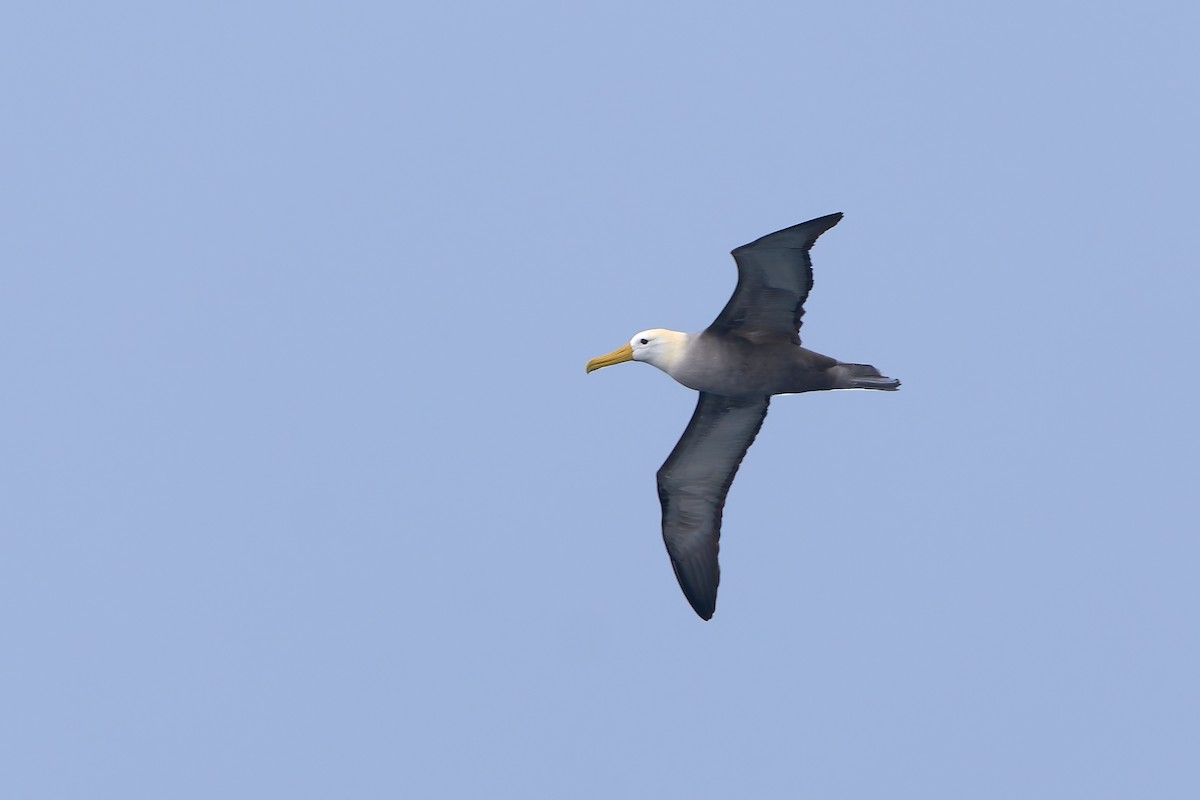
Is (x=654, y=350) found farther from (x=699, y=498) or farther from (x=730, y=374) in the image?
(x=699, y=498)

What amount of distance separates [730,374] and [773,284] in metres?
1.16

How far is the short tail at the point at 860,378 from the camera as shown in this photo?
17484 mm

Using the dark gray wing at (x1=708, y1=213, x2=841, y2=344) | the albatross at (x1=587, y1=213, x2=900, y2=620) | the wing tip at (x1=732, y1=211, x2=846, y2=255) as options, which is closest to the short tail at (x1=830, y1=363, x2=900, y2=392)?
the albatross at (x1=587, y1=213, x2=900, y2=620)

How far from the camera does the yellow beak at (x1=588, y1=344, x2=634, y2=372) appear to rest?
1848 centimetres

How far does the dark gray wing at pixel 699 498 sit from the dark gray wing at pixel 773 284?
5.48 feet

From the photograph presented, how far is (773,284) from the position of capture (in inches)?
677

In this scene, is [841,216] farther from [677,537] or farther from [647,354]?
[677,537]

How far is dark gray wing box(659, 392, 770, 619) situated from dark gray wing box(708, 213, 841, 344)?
1.67 metres

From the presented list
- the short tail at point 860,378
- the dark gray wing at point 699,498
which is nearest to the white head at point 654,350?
the dark gray wing at point 699,498

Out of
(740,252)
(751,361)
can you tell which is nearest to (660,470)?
(751,361)

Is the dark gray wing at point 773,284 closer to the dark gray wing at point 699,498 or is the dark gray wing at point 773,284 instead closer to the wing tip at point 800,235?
the wing tip at point 800,235

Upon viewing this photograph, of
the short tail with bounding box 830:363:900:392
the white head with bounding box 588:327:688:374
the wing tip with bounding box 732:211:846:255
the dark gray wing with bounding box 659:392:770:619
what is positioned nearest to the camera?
the wing tip with bounding box 732:211:846:255

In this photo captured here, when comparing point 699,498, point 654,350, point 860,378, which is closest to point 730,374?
point 654,350

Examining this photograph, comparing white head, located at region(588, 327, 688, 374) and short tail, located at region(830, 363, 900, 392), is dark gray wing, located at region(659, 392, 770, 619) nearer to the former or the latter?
white head, located at region(588, 327, 688, 374)
